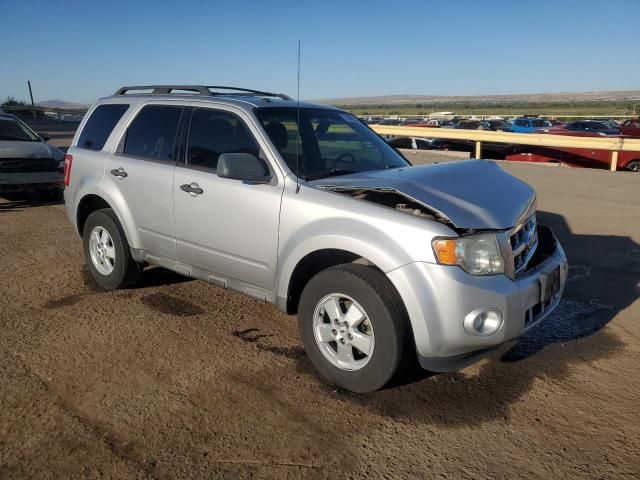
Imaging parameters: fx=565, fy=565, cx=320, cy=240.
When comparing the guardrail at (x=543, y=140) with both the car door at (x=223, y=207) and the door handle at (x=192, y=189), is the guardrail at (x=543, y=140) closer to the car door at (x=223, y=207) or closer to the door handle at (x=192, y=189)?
the car door at (x=223, y=207)

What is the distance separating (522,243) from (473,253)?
1.96ft

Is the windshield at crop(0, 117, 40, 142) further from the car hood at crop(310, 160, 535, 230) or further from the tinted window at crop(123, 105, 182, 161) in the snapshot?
the car hood at crop(310, 160, 535, 230)

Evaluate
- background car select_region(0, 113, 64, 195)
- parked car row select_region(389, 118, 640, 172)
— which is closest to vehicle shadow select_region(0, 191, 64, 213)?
background car select_region(0, 113, 64, 195)

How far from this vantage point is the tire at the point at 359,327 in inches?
133

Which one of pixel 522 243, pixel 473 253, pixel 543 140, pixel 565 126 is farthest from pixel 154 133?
pixel 565 126

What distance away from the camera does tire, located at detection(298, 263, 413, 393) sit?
11.1 ft

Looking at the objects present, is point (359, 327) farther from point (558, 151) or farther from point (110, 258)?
point (558, 151)

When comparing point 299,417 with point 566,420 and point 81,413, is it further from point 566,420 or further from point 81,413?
point 566,420

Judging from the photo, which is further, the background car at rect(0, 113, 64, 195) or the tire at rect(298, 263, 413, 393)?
the background car at rect(0, 113, 64, 195)

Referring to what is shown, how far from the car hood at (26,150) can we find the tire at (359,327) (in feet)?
25.7

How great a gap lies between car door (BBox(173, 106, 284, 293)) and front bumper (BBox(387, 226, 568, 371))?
45.1 inches

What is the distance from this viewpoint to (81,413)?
3322 millimetres

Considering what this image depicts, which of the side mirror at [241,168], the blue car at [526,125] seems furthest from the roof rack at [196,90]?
the blue car at [526,125]

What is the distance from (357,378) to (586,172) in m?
12.9
